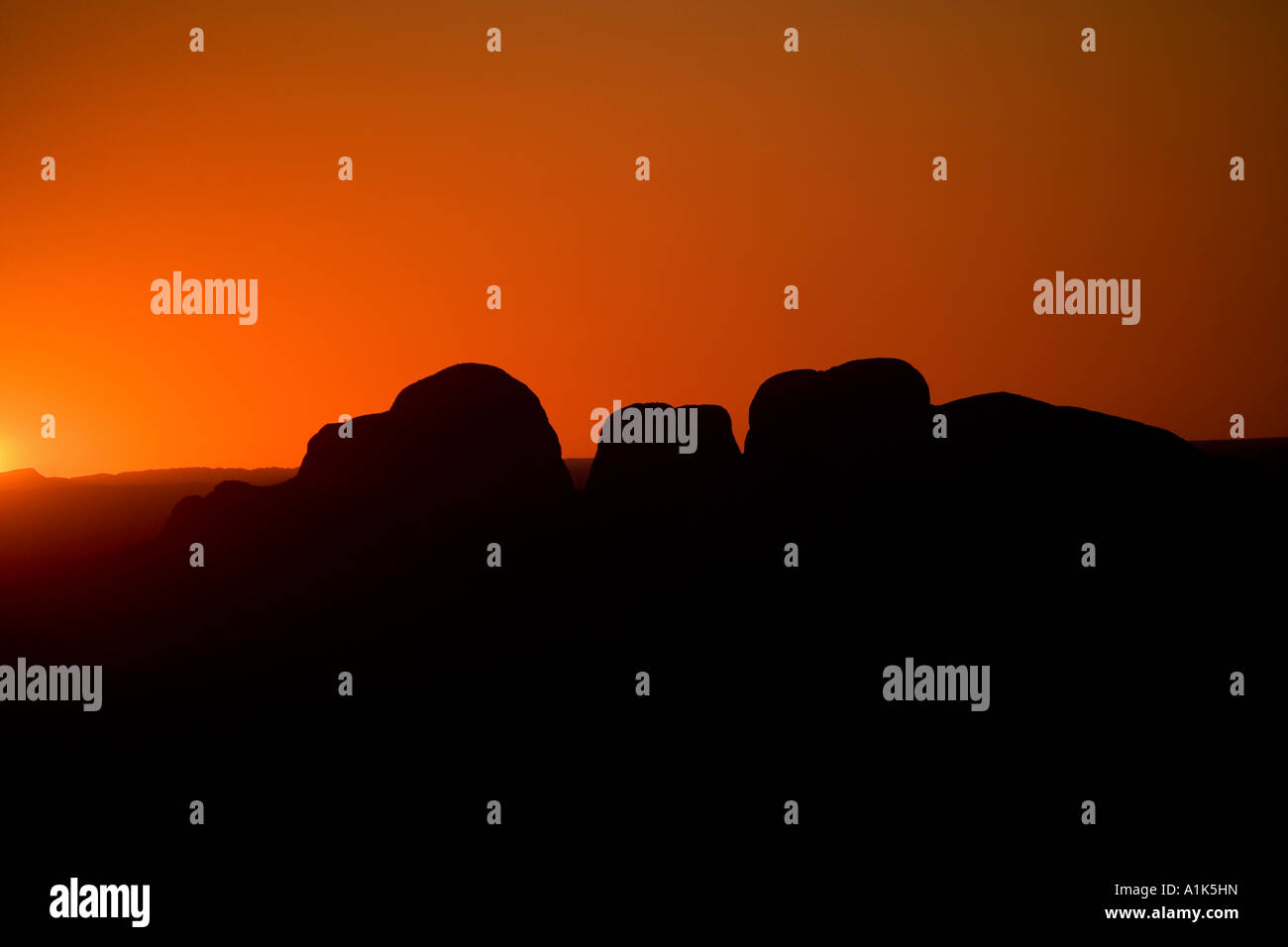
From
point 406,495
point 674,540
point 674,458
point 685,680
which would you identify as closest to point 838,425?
A: point 674,458

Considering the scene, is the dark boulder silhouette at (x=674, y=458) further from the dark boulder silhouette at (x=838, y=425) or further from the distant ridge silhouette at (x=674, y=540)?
the dark boulder silhouette at (x=838, y=425)

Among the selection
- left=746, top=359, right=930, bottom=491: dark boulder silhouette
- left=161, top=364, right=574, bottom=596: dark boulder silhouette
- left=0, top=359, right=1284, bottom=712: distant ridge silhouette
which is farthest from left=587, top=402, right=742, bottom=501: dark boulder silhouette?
left=161, top=364, right=574, bottom=596: dark boulder silhouette

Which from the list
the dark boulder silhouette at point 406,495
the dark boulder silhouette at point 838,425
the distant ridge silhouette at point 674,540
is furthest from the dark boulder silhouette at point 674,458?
the dark boulder silhouette at point 406,495

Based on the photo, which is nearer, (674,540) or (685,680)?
(685,680)

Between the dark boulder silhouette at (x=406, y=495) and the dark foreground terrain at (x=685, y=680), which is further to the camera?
the dark boulder silhouette at (x=406, y=495)

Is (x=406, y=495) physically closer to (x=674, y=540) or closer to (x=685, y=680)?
(x=674, y=540)

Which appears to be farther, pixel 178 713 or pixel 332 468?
pixel 332 468

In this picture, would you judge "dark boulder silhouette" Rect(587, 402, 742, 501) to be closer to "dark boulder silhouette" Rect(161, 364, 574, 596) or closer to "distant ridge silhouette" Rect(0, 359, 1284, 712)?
"distant ridge silhouette" Rect(0, 359, 1284, 712)

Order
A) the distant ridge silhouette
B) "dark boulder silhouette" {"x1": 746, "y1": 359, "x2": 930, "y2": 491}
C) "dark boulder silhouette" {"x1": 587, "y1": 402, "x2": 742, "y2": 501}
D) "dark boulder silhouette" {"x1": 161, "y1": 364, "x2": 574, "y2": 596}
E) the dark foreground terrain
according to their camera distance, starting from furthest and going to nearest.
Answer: "dark boulder silhouette" {"x1": 161, "y1": 364, "x2": 574, "y2": 596}, "dark boulder silhouette" {"x1": 587, "y1": 402, "x2": 742, "y2": 501}, "dark boulder silhouette" {"x1": 746, "y1": 359, "x2": 930, "y2": 491}, the distant ridge silhouette, the dark foreground terrain

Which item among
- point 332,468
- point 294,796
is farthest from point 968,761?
point 332,468

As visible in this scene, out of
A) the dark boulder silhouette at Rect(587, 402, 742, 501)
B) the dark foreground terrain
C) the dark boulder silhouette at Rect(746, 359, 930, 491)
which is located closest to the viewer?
the dark foreground terrain
